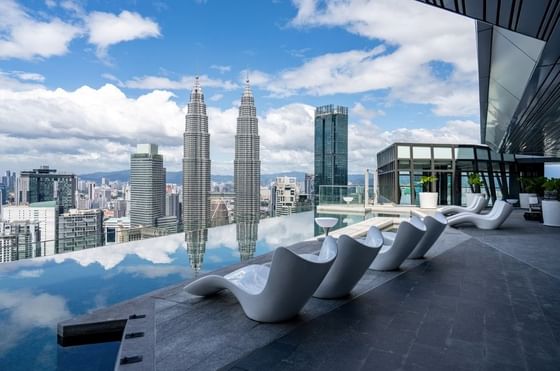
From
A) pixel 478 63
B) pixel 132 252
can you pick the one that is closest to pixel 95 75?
pixel 132 252

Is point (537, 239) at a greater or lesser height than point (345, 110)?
lesser

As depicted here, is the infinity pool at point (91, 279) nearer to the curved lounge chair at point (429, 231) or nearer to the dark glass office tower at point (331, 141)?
the curved lounge chair at point (429, 231)

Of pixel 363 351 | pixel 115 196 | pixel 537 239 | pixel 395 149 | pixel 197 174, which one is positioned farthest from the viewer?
pixel 197 174

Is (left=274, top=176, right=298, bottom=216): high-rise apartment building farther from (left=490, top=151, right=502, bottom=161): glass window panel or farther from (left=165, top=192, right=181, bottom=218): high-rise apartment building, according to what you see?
(left=490, top=151, right=502, bottom=161): glass window panel

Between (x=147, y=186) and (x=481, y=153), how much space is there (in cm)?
2094

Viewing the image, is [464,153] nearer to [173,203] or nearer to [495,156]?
[495,156]

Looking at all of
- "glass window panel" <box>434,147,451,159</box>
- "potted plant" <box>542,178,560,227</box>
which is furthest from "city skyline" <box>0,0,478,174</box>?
"potted plant" <box>542,178,560,227</box>

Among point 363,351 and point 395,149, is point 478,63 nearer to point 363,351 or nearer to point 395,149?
point 363,351

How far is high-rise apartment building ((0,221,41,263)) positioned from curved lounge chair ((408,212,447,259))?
288 inches

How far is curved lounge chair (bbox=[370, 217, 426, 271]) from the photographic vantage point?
516 cm

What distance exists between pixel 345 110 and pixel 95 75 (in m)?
24.5

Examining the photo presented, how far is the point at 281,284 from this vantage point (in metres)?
3.08

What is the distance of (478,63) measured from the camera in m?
7.32

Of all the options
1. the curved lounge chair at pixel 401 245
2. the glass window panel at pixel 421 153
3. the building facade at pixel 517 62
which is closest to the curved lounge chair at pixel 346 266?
the curved lounge chair at pixel 401 245
